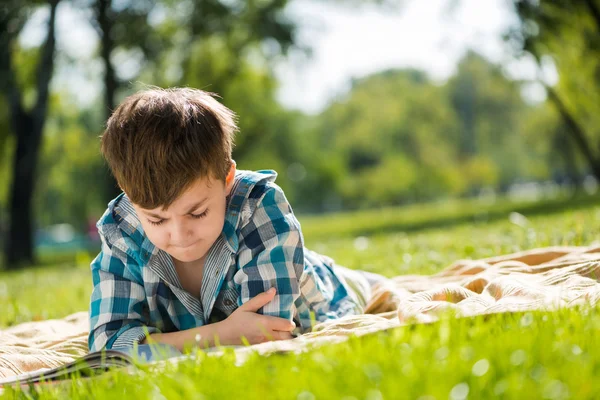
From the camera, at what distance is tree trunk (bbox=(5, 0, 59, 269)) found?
581 inches

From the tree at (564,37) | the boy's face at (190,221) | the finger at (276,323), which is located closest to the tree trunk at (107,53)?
the tree at (564,37)

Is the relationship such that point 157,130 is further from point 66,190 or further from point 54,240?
point 54,240

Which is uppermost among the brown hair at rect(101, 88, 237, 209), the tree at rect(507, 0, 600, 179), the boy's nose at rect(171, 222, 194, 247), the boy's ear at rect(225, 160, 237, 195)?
the tree at rect(507, 0, 600, 179)

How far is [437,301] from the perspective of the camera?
267cm

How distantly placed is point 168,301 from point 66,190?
34.0 metres

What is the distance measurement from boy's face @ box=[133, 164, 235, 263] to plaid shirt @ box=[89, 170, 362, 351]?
0.64 feet

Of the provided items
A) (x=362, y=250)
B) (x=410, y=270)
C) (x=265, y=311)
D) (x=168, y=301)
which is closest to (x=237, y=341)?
(x=265, y=311)

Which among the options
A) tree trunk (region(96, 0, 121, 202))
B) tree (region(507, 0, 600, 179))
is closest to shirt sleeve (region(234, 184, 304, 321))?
tree (region(507, 0, 600, 179))

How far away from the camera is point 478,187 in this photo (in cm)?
5481

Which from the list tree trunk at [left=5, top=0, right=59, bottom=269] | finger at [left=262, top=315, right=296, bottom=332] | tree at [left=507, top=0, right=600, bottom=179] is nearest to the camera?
finger at [left=262, top=315, right=296, bottom=332]

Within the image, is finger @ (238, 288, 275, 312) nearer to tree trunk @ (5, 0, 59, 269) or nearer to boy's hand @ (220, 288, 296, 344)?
boy's hand @ (220, 288, 296, 344)

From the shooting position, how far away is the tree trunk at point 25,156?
14.8m

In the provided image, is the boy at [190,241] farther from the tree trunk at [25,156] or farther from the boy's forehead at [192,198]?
the tree trunk at [25,156]

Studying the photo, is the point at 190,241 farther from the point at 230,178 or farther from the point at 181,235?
the point at 230,178
